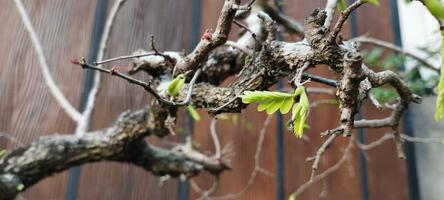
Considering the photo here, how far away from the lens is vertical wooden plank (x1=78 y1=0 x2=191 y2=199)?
107 centimetres

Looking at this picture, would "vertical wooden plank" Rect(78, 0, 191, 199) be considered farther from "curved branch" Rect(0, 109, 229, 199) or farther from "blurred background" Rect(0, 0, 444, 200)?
"curved branch" Rect(0, 109, 229, 199)

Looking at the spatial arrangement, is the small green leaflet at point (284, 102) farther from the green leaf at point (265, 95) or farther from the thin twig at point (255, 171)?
the thin twig at point (255, 171)

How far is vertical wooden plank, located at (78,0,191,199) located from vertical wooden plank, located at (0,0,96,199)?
0.23 ft

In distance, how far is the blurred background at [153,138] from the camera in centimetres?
107

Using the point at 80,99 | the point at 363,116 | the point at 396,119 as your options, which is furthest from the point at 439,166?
the point at 80,99

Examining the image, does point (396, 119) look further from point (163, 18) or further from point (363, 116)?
point (163, 18)

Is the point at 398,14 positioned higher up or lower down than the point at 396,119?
higher up

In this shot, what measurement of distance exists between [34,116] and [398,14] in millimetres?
1058

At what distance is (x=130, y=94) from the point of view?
1.09 metres

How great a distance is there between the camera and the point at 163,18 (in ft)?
3.78

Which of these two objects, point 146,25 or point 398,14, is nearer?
point 146,25

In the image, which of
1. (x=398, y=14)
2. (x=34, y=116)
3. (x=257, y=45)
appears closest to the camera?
(x=257, y=45)

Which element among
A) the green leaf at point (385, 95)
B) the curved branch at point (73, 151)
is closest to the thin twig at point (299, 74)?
the curved branch at point (73, 151)

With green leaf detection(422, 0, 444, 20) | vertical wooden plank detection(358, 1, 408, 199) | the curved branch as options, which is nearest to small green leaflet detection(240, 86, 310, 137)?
green leaf detection(422, 0, 444, 20)
